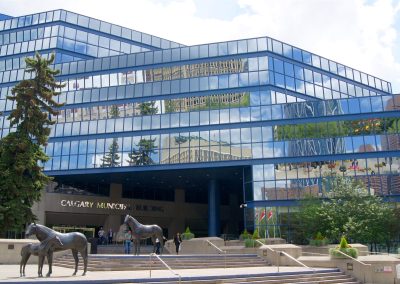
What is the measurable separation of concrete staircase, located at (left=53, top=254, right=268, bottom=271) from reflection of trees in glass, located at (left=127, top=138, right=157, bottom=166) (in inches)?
916

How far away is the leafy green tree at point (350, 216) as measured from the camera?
36.7 meters

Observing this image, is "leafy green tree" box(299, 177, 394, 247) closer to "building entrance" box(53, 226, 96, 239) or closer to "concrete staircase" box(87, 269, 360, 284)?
"concrete staircase" box(87, 269, 360, 284)

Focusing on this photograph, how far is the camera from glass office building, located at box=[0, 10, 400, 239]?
46156 mm

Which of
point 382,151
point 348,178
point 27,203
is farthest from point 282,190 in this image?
point 27,203

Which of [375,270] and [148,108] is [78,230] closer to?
[148,108]

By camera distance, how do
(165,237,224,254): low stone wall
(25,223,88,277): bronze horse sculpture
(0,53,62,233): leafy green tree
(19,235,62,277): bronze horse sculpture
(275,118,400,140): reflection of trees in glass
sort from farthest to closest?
(275,118,400,140): reflection of trees in glass → (0,53,62,233): leafy green tree → (165,237,224,254): low stone wall → (25,223,88,277): bronze horse sculpture → (19,235,62,277): bronze horse sculpture

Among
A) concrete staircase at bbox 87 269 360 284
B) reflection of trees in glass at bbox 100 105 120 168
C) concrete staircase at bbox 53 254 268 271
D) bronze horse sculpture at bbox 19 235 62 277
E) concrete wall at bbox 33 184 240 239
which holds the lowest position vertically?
concrete staircase at bbox 87 269 360 284

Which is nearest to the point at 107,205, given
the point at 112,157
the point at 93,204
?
the point at 93,204

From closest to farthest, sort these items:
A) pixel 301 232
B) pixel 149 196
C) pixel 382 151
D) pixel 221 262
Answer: pixel 221 262 → pixel 301 232 → pixel 382 151 → pixel 149 196

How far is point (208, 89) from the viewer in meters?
51.5

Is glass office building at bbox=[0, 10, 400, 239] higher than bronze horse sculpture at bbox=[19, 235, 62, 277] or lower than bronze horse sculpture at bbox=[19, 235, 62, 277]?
higher

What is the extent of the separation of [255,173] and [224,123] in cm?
655

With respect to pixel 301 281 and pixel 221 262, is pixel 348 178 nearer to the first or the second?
pixel 221 262

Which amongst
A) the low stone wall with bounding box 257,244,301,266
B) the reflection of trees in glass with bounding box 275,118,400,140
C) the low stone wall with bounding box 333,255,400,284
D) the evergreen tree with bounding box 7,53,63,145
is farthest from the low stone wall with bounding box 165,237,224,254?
the reflection of trees in glass with bounding box 275,118,400,140
